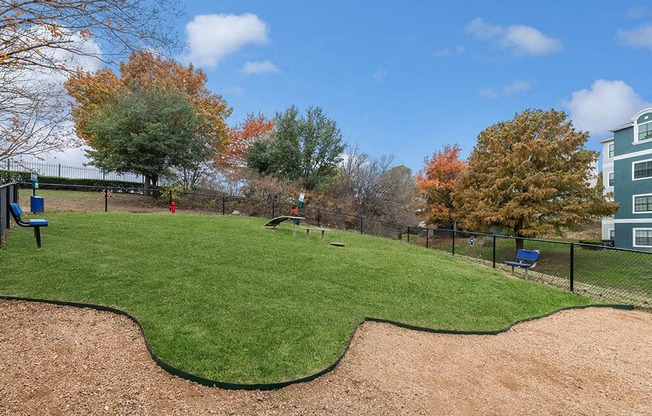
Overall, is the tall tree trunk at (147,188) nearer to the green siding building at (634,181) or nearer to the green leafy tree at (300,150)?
the green leafy tree at (300,150)

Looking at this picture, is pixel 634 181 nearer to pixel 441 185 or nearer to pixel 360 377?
pixel 441 185

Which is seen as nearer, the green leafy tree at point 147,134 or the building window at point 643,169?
the green leafy tree at point 147,134

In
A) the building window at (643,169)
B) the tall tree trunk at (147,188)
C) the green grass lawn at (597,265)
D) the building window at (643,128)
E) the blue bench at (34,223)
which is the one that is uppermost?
the building window at (643,128)

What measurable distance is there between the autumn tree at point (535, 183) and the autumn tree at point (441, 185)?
5947mm

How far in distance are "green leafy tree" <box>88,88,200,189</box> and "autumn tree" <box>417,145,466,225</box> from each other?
59.3 feet

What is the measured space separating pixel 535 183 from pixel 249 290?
704 inches

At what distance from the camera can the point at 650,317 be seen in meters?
6.91

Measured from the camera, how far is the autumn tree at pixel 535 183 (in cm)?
1788

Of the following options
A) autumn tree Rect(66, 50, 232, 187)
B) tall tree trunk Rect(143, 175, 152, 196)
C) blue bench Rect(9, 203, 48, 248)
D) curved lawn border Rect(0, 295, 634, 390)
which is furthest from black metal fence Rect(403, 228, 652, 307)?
tall tree trunk Rect(143, 175, 152, 196)

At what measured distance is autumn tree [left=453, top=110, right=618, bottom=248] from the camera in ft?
58.6

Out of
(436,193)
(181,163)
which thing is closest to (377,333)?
(181,163)

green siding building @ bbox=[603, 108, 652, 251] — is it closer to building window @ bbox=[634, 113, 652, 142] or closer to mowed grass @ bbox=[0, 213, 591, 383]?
building window @ bbox=[634, 113, 652, 142]

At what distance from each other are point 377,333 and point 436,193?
25.4m

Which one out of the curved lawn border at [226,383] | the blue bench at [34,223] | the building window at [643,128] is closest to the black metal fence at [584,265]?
the curved lawn border at [226,383]
